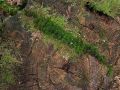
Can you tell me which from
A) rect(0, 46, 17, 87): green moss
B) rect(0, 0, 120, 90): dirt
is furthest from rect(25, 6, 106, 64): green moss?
rect(0, 46, 17, 87): green moss

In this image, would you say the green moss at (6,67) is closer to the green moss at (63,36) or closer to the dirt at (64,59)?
the dirt at (64,59)

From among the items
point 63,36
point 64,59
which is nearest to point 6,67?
point 64,59

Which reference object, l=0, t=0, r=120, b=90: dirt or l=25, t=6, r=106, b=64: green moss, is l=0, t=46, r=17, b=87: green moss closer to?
l=0, t=0, r=120, b=90: dirt

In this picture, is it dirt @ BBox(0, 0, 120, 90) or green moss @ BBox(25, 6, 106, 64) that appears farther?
green moss @ BBox(25, 6, 106, 64)

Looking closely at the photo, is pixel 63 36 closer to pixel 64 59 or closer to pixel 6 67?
pixel 64 59

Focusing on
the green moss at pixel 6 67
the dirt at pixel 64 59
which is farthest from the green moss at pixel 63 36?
the green moss at pixel 6 67

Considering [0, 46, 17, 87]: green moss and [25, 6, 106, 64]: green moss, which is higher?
[25, 6, 106, 64]: green moss

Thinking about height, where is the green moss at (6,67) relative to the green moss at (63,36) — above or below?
below

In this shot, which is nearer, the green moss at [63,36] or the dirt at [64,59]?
the dirt at [64,59]

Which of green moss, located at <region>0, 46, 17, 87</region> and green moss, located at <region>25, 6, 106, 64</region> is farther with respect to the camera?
green moss, located at <region>25, 6, 106, 64</region>
